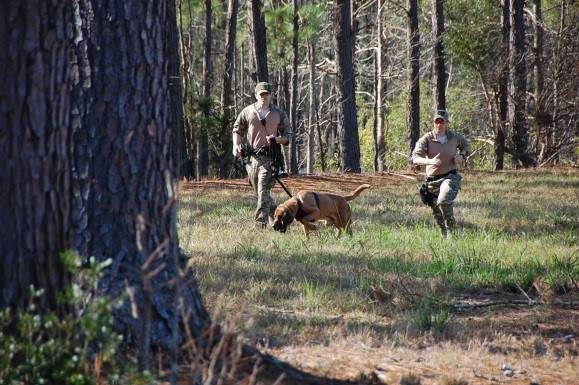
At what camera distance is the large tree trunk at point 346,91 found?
2334cm

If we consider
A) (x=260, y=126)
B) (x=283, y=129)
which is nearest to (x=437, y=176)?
(x=283, y=129)

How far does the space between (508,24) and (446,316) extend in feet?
71.2

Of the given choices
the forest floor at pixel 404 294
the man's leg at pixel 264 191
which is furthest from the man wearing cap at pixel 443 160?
the man's leg at pixel 264 191

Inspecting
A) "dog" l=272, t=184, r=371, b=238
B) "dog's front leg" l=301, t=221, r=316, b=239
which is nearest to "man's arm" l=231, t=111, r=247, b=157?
"dog" l=272, t=184, r=371, b=238

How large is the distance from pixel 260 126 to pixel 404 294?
17.4 feet

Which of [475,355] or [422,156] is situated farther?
[422,156]

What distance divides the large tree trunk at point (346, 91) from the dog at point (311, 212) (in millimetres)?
11515

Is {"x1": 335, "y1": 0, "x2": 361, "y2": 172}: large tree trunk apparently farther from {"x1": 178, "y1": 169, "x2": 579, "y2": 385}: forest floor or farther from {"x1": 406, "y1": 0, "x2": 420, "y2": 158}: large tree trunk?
{"x1": 178, "y1": 169, "x2": 579, "y2": 385}: forest floor

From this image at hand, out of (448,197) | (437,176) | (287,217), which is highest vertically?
(437,176)

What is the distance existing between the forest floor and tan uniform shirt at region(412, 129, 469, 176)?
0.86 metres

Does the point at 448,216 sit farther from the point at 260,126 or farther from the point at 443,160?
→ the point at 260,126

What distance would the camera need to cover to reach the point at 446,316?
6957 millimetres

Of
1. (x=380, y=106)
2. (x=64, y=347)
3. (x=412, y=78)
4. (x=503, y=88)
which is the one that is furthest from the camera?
(x=380, y=106)

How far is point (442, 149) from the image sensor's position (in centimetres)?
1224
